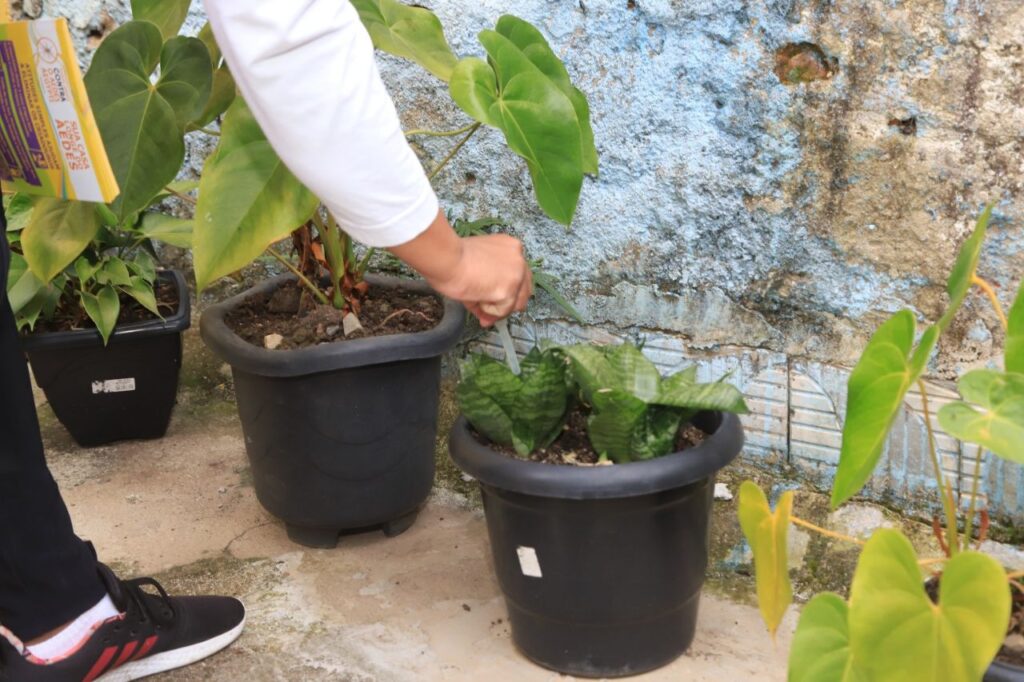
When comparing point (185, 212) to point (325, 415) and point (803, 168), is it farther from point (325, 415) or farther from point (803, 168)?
point (803, 168)

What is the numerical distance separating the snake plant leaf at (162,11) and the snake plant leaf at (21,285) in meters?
0.64

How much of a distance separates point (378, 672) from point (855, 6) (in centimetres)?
129

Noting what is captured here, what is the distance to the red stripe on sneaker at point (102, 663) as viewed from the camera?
5.79 feet

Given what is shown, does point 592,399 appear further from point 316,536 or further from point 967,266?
point 316,536

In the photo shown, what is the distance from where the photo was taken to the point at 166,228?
246 centimetres

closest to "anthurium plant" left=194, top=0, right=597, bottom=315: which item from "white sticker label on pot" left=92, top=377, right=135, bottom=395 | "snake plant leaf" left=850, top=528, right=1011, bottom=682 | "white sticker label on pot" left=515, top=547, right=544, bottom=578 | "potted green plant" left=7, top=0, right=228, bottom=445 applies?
"potted green plant" left=7, top=0, right=228, bottom=445

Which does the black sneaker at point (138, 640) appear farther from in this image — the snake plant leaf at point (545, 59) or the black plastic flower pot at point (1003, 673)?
the black plastic flower pot at point (1003, 673)

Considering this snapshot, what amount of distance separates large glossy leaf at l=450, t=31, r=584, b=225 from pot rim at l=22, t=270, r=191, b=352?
107 cm

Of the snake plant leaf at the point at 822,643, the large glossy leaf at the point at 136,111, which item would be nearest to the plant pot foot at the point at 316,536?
the large glossy leaf at the point at 136,111

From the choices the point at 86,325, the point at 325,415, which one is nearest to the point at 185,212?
the point at 86,325

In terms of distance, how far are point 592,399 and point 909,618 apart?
2.05 ft

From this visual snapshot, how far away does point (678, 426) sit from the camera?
170cm

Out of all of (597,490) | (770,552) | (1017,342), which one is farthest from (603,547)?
(1017,342)

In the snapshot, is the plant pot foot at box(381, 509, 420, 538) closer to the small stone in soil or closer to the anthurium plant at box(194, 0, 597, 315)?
the small stone in soil
